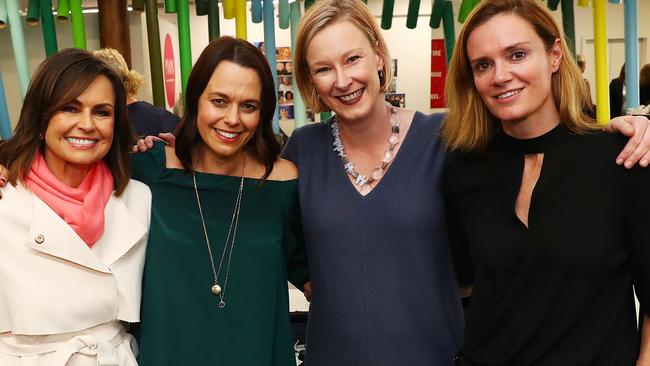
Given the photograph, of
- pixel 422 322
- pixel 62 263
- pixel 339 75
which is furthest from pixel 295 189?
pixel 62 263

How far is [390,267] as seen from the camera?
1.73 m

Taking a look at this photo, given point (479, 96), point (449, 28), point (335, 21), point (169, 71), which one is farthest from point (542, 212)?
point (169, 71)

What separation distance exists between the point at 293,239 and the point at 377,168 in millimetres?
366

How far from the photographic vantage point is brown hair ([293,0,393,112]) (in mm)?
1778

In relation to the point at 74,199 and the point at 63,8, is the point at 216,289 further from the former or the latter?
the point at 63,8

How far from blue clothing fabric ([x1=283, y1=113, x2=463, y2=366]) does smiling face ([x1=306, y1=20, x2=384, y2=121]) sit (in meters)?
0.19

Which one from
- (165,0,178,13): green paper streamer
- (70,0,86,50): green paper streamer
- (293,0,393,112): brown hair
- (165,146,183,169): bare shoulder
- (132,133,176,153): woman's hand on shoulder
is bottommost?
(165,146,183,169): bare shoulder

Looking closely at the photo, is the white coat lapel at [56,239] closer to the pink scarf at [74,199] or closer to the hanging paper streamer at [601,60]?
the pink scarf at [74,199]

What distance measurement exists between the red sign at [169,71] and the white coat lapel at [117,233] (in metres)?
3.50

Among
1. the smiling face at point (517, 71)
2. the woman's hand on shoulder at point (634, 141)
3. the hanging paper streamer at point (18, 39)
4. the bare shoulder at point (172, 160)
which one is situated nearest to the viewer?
the woman's hand on shoulder at point (634, 141)

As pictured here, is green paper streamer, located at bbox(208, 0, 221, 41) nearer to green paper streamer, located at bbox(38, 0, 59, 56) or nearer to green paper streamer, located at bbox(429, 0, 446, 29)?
green paper streamer, located at bbox(38, 0, 59, 56)

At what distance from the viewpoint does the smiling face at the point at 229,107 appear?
5.81ft

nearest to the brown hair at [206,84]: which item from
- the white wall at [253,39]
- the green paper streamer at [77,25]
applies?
the green paper streamer at [77,25]

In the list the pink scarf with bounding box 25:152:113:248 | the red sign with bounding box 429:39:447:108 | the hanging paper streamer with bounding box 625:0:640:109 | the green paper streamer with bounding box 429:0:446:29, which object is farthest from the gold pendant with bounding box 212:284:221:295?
the red sign with bounding box 429:39:447:108
